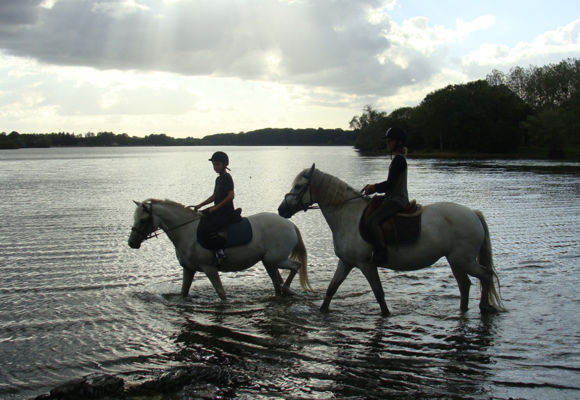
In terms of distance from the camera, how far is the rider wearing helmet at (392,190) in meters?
8.02

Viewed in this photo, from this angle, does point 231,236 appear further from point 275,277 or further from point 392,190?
point 392,190

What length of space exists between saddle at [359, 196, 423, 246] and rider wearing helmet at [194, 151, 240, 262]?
8.32 feet

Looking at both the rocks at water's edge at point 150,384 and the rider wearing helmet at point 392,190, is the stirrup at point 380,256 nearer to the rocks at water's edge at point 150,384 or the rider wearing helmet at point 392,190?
the rider wearing helmet at point 392,190

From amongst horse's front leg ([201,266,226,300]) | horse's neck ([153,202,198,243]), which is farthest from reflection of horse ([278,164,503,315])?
horse's neck ([153,202,198,243])

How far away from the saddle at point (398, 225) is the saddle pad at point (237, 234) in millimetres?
Answer: 2405

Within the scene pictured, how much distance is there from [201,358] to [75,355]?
1837mm

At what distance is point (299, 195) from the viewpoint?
854cm

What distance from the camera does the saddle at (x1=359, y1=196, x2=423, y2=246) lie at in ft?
27.0

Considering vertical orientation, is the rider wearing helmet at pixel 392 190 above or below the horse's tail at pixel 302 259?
above

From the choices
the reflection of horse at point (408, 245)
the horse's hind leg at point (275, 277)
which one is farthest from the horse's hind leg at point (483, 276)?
the horse's hind leg at point (275, 277)

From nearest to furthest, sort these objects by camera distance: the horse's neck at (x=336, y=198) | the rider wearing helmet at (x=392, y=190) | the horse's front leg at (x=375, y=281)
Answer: the rider wearing helmet at (x=392, y=190), the horse's front leg at (x=375, y=281), the horse's neck at (x=336, y=198)

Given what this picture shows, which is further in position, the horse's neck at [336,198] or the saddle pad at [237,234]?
the saddle pad at [237,234]

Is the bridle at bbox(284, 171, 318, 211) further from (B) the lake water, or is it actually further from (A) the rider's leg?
(B) the lake water

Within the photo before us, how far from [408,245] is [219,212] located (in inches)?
135
